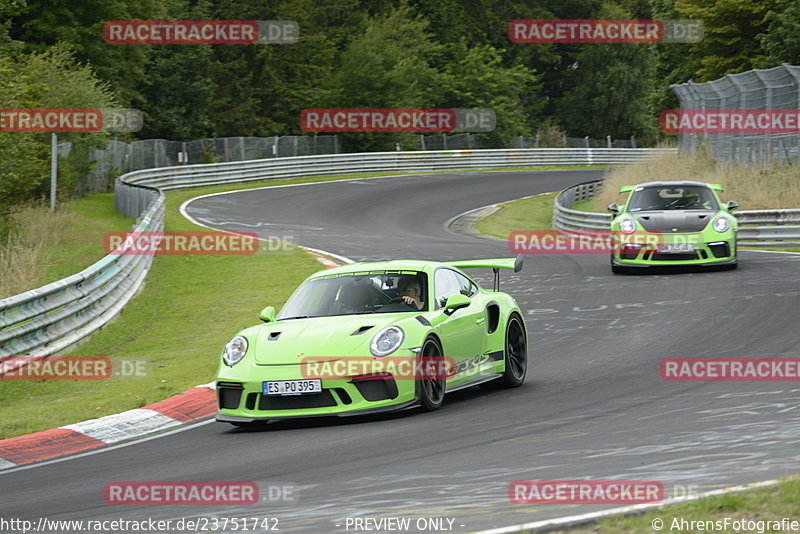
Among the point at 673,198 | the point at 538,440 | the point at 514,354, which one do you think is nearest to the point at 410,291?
the point at 514,354

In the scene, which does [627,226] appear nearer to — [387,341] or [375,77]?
[387,341]

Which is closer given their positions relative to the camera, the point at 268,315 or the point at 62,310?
the point at 268,315

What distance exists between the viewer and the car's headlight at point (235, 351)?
945cm

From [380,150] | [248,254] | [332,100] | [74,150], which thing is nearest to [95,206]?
[74,150]

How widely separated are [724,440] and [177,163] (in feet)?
163

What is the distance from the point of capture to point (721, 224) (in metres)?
19.1

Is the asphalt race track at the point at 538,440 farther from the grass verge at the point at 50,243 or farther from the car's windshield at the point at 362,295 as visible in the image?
the grass verge at the point at 50,243

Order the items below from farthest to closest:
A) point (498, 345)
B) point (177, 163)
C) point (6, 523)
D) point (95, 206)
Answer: point (177, 163), point (95, 206), point (498, 345), point (6, 523)

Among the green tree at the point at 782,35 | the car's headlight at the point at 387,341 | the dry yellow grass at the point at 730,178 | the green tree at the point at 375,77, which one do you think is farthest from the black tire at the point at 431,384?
the green tree at the point at 375,77

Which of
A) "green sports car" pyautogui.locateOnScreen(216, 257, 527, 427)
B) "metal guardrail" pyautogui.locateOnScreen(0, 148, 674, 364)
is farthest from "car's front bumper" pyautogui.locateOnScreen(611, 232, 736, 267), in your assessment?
"green sports car" pyautogui.locateOnScreen(216, 257, 527, 427)

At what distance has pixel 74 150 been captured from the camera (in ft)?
135

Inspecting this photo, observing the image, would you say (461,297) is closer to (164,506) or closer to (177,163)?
(164,506)

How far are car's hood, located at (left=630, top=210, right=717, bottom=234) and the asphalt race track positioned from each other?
Answer: 2708 millimetres

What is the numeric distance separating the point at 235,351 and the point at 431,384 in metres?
1.62
